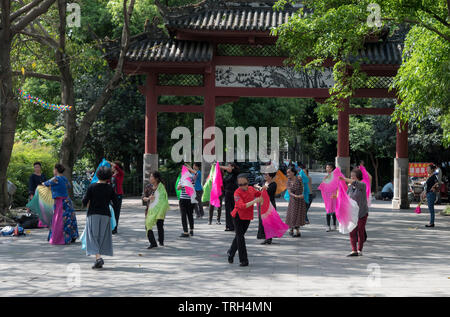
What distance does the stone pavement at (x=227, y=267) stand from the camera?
8.21 meters

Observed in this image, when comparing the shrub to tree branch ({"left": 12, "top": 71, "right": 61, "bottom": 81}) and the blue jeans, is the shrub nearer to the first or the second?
tree branch ({"left": 12, "top": 71, "right": 61, "bottom": 81})

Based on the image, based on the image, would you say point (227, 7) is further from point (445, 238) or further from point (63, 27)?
point (445, 238)

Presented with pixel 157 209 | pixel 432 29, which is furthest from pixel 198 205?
pixel 432 29

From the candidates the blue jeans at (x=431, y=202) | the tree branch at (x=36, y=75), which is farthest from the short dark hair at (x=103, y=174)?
the blue jeans at (x=431, y=202)

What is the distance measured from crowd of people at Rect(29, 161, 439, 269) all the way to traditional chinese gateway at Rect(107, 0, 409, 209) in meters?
5.55

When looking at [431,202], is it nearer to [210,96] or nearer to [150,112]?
[210,96]

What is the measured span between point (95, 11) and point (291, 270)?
25.2 metres

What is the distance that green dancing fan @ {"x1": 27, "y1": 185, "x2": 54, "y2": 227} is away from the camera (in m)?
14.5

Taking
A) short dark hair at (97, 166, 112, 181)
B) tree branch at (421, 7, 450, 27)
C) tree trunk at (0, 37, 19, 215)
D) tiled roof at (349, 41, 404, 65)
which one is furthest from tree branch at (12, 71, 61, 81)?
tree branch at (421, 7, 450, 27)

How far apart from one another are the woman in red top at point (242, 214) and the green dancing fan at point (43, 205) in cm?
574

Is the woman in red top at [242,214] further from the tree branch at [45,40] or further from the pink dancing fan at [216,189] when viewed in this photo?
the tree branch at [45,40]

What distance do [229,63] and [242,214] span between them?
13.4 metres

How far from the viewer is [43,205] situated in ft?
47.7

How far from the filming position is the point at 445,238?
15.0 meters
